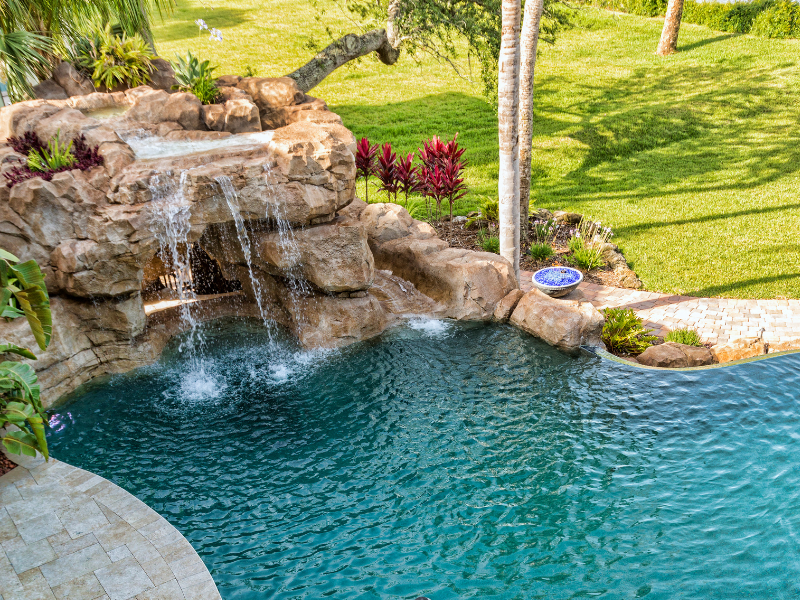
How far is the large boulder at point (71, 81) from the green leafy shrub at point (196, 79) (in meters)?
1.89

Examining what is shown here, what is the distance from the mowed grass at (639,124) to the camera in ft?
49.8

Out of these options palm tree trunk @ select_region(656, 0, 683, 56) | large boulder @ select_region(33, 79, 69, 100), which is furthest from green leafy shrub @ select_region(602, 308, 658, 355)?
palm tree trunk @ select_region(656, 0, 683, 56)

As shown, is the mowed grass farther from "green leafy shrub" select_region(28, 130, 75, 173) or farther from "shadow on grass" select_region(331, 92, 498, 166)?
"green leafy shrub" select_region(28, 130, 75, 173)

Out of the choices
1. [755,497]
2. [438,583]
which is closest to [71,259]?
[438,583]

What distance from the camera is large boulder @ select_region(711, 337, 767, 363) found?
10.8 metres

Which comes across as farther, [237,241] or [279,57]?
[279,57]

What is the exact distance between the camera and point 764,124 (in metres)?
22.8

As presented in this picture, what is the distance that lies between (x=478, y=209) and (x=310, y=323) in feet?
24.9

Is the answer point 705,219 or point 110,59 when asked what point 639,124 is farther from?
point 110,59

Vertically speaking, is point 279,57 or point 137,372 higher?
point 279,57

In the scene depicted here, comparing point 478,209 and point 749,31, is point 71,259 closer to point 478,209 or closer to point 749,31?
point 478,209

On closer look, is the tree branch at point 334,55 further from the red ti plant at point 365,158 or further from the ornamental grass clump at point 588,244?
the ornamental grass clump at point 588,244

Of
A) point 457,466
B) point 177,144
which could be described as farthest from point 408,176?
point 457,466

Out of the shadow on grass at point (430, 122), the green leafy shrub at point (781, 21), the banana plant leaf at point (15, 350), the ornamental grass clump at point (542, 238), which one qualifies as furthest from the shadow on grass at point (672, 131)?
the banana plant leaf at point (15, 350)
